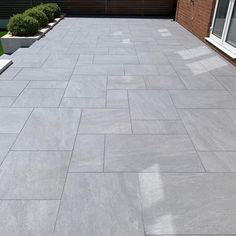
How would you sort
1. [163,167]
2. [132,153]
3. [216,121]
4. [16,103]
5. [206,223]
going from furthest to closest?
[16,103]
[216,121]
[132,153]
[163,167]
[206,223]

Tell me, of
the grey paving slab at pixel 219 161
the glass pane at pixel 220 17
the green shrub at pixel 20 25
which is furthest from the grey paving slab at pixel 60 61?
Answer: the grey paving slab at pixel 219 161

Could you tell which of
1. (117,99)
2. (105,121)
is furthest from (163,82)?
(105,121)

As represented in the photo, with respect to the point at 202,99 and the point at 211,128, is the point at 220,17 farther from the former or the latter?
the point at 211,128

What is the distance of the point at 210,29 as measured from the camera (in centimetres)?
817

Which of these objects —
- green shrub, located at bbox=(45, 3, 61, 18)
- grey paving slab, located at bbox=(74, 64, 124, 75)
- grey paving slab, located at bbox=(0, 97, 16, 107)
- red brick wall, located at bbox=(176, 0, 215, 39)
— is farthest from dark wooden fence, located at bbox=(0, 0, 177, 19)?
grey paving slab, located at bbox=(0, 97, 16, 107)

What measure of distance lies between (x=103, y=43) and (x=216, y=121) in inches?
212

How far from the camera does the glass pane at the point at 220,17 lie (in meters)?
7.28

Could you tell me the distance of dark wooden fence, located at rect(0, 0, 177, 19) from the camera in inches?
544

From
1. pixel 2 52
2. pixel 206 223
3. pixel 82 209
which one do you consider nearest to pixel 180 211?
pixel 206 223

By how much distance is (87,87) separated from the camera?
5316mm

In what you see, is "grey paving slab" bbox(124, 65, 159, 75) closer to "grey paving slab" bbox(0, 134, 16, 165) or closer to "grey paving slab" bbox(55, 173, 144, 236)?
"grey paving slab" bbox(0, 134, 16, 165)

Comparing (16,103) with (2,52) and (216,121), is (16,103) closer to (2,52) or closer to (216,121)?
(216,121)

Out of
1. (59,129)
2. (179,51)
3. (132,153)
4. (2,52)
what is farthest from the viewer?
(2,52)

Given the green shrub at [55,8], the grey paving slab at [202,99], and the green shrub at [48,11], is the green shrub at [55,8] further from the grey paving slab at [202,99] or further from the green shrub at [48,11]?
the grey paving slab at [202,99]
